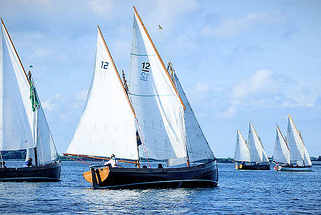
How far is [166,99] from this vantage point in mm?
53188

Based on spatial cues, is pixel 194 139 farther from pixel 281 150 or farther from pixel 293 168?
pixel 281 150

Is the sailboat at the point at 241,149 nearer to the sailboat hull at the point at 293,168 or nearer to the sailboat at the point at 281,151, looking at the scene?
the sailboat at the point at 281,151

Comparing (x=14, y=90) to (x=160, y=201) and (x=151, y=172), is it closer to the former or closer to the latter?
(x=151, y=172)

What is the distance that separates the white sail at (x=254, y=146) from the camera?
142 metres

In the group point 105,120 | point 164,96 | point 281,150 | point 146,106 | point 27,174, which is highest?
point 164,96

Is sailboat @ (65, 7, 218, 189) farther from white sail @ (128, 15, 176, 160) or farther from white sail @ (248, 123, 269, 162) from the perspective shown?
white sail @ (248, 123, 269, 162)

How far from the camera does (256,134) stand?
141750 mm

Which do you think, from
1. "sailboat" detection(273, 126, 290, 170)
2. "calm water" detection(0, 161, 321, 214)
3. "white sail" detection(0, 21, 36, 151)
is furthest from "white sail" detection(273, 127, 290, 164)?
"white sail" detection(0, 21, 36, 151)

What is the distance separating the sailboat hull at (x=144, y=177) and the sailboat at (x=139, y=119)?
0.10m

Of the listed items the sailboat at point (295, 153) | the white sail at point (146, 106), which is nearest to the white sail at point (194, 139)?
the white sail at point (146, 106)

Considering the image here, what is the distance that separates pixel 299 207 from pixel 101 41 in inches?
966

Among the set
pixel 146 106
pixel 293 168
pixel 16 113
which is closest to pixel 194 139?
pixel 146 106

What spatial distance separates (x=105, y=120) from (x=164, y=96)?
630cm

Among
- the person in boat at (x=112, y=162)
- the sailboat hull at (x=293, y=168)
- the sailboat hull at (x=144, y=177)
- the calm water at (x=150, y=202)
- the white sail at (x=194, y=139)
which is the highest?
the white sail at (x=194, y=139)
